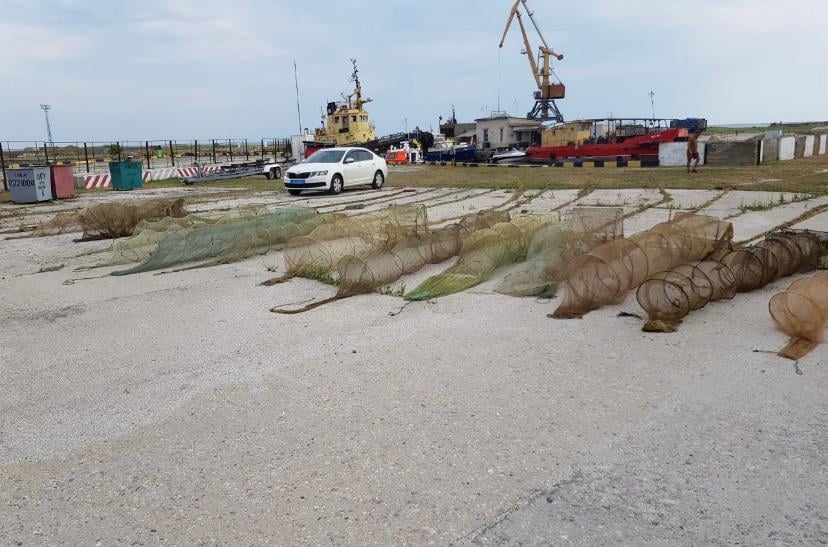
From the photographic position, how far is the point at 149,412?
4.51 m

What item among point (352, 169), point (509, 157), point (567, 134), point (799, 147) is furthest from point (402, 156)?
point (352, 169)

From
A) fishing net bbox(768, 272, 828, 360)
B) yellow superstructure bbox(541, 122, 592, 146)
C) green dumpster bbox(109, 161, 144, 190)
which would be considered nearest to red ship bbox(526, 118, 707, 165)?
yellow superstructure bbox(541, 122, 592, 146)

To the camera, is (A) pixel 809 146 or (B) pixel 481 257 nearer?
(B) pixel 481 257

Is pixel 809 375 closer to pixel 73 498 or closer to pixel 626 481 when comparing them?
pixel 626 481

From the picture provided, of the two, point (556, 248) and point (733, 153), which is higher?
point (733, 153)

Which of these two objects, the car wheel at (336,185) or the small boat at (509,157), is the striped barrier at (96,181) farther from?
the small boat at (509,157)

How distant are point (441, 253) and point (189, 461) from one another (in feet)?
19.4

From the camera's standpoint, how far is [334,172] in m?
21.5

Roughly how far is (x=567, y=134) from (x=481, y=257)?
41.1 m

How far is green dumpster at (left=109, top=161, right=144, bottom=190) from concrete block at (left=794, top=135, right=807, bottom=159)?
114 ft

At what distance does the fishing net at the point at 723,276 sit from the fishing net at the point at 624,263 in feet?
0.81

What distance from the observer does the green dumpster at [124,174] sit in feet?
92.5

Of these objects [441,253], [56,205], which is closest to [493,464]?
[441,253]

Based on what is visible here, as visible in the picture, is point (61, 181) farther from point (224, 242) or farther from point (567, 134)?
point (567, 134)
